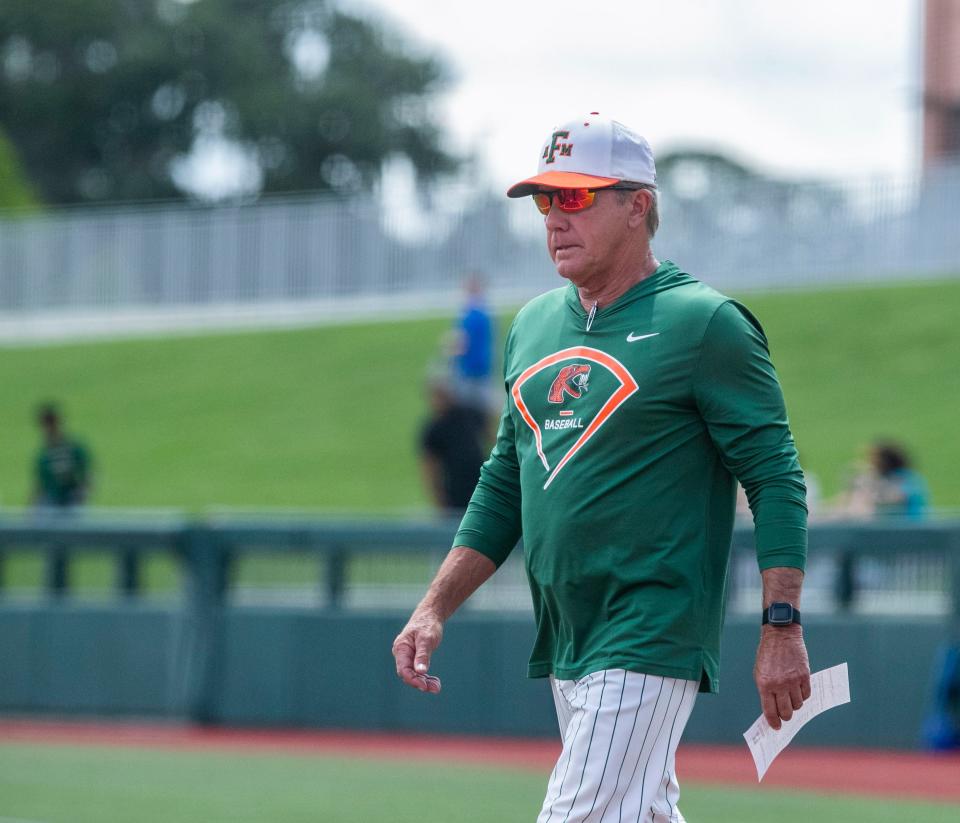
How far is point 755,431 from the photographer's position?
4.26 metres

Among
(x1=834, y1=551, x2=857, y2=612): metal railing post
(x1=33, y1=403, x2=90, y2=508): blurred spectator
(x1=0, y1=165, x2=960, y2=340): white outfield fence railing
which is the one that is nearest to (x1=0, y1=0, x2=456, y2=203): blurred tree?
(x1=0, y1=165, x2=960, y2=340): white outfield fence railing

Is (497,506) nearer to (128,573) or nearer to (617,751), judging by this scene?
(617,751)

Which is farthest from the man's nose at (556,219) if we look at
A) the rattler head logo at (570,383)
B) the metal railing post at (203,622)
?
the metal railing post at (203,622)

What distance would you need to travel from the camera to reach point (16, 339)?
35906 mm

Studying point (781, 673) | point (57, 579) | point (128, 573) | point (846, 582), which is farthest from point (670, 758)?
point (57, 579)

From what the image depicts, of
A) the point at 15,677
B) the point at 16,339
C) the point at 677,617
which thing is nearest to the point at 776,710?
the point at 677,617

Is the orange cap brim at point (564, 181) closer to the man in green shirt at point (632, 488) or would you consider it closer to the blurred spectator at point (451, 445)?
the man in green shirt at point (632, 488)

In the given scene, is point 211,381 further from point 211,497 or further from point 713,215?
point 713,215

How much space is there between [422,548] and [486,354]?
10.5ft

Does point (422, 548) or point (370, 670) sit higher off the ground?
point (422, 548)

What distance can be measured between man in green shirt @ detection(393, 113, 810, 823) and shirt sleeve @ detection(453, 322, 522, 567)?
200mm

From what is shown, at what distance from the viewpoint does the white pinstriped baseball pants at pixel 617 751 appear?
4215 millimetres

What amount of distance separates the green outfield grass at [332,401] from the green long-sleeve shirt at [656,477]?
15673 millimetres

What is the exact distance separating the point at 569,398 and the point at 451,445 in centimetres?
1040
